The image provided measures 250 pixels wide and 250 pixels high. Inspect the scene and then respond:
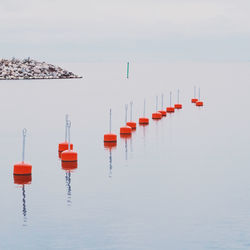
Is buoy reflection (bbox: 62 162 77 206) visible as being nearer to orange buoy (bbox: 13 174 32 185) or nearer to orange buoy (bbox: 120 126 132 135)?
orange buoy (bbox: 13 174 32 185)

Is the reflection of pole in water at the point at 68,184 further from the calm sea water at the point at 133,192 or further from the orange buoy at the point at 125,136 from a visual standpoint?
the orange buoy at the point at 125,136

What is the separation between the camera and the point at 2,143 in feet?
187

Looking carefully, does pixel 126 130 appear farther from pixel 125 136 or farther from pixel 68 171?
pixel 68 171

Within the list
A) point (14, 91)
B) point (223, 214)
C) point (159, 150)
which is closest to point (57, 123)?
point (159, 150)

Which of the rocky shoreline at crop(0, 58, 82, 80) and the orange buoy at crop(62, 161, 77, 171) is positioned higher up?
the rocky shoreline at crop(0, 58, 82, 80)

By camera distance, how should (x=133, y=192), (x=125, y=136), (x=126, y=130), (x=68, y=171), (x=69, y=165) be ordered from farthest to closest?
1. (x=126, y=130)
2. (x=125, y=136)
3. (x=69, y=165)
4. (x=68, y=171)
5. (x=133, y=192)

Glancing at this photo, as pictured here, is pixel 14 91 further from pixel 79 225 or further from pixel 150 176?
pixel 79 225

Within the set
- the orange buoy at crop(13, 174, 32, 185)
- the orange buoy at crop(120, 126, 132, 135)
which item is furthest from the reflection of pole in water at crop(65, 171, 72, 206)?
the orange buoy at crop(120, 126, 132, 135)

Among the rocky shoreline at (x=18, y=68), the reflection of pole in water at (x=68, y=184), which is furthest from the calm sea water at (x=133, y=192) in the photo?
the rocky shoreline at (x=18, y=68)

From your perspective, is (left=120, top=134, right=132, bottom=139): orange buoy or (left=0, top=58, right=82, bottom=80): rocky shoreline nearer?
(left=120, top=134, right=132, bottom=139): orange buoy

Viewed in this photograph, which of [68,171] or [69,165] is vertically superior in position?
[69,165]

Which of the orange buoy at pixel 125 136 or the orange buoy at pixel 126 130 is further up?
the orange buoy at pixel 126 130

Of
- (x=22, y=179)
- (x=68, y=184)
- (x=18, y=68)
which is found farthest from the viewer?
(x=18, y=68)

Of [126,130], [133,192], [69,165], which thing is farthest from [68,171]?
[126,130]
